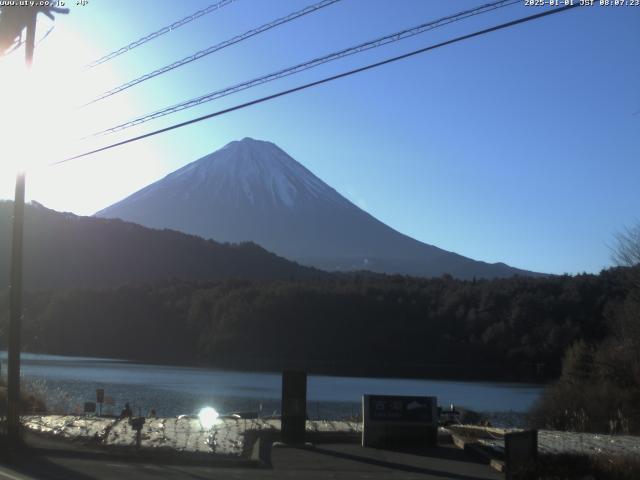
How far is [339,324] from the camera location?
231 ft

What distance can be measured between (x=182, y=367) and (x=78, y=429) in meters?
52.2

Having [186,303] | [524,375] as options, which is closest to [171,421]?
[524,375]

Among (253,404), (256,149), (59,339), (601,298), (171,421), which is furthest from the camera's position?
(256,149)

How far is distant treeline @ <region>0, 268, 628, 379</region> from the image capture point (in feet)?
181

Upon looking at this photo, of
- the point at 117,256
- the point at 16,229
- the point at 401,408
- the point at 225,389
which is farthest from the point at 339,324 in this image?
the point at 16,229

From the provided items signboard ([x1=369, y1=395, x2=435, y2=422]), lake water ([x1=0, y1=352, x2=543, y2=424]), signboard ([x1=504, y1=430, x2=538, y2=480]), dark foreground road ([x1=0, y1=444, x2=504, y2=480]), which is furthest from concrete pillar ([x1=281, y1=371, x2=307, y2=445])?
lake water ([x1=0, y1=352, x2=543, y2=424])

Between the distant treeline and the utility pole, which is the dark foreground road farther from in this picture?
the distant treeline

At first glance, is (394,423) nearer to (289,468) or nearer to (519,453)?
(289,468)

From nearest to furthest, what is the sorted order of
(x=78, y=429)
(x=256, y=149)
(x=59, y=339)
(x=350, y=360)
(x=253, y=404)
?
(x=78, y=429), (x=253, y=404), (x=350, y=360), (x=59, y=339), (x=256, y=149)

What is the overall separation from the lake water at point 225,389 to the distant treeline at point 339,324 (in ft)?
10.7

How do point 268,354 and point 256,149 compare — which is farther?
point 256,149

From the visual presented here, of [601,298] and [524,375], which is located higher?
[601,298]

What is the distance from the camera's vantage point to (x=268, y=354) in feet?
232

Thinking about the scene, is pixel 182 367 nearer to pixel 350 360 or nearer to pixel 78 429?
pixel 350 360
